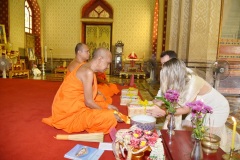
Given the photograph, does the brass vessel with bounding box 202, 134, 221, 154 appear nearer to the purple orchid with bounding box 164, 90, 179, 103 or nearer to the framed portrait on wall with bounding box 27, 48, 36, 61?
the purple orchid with bounding box 164, 90, 179, 103

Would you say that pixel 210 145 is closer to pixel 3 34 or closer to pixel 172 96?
pixel 172 96

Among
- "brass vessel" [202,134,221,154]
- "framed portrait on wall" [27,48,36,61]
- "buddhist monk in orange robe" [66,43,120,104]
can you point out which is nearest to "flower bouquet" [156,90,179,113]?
"brass vessel" [202,134,221,154]

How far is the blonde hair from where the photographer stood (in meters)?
2.09

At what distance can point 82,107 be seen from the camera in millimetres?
2680

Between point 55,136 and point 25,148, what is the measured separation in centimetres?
39

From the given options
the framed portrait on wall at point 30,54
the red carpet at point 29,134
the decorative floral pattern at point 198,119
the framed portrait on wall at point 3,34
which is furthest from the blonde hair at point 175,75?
the framed portrait on wall at point 30,54

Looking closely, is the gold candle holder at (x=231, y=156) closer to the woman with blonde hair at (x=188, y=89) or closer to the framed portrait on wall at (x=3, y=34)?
the woman with blonde hair at (x=188, y=89)

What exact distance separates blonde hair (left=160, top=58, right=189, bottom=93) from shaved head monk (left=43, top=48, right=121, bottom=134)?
2.75 ft

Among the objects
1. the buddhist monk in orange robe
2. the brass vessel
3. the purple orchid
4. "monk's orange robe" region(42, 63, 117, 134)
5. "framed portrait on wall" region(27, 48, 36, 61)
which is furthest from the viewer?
"framed portrait on wall" region(27, 48, 36, 61)

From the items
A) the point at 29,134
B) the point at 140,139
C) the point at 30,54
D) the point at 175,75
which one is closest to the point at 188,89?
the point at 175,75

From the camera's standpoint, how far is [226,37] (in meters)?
5.83

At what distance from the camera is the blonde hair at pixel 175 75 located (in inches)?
82.4

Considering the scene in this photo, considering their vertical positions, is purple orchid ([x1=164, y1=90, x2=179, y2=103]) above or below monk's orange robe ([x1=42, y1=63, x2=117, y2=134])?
above

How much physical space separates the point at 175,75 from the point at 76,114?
1344mm
